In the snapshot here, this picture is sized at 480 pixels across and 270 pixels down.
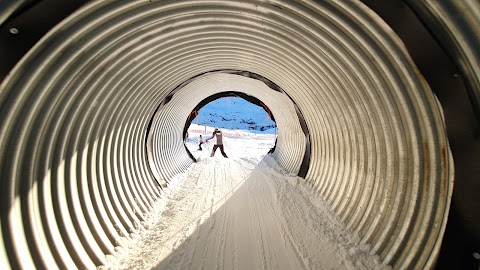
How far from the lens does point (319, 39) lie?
3.68 m

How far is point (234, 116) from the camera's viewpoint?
176ft

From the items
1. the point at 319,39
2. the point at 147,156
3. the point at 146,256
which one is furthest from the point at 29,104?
the point at 147,156

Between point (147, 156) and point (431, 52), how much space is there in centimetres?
583

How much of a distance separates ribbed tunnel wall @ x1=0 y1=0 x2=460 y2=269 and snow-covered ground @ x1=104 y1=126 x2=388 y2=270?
0.28 meters

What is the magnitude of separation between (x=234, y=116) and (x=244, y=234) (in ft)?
162

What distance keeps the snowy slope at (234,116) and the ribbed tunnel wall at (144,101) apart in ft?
134

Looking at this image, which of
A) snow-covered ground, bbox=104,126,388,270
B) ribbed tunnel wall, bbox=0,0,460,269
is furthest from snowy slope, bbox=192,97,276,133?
ribbed tunnel wall, bbox=0,0,460,269

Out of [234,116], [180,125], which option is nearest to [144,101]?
[180,125]

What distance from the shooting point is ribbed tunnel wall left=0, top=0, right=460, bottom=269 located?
261 centimetres

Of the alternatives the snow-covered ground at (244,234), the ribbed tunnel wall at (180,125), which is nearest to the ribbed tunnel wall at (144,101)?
the snow-covered ground at (244,234)

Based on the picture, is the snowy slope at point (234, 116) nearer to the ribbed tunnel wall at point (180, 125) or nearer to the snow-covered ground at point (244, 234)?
the ribbed tunnel wall at point (180, 125)

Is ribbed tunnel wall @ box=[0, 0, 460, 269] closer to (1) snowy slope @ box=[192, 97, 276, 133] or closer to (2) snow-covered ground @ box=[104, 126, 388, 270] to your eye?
(2) snow-covered ground @ box=[104, 126, 388, 270]

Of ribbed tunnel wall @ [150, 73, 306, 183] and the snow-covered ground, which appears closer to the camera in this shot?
the snow-covered ground

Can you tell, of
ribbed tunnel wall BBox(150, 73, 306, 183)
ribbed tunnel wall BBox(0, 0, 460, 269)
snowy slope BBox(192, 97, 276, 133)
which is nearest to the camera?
ribbed tunnel wall BBox(0, 0, 460, 269)
